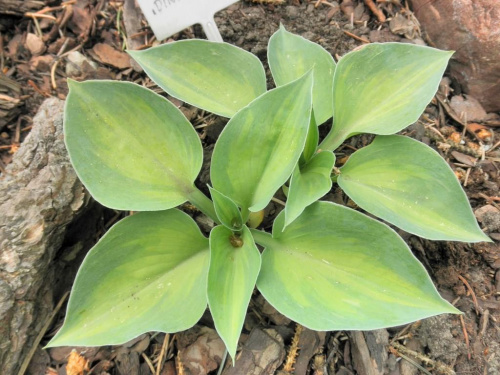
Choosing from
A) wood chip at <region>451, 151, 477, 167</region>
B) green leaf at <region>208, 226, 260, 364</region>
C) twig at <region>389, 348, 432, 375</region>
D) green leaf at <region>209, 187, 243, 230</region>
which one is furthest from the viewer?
wood chip at <region>451, 151, 477, 167</region>

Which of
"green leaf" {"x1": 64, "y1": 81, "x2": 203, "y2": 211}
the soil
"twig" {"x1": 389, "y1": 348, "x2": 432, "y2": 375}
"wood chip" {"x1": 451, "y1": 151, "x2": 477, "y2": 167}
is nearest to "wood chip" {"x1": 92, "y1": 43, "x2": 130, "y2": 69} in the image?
the soil

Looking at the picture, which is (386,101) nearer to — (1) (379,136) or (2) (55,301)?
(1) (379,136)

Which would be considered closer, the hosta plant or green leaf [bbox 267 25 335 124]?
the hosta plant

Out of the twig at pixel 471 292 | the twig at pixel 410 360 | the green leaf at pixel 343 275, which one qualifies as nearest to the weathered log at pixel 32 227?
the green leaf at pixel 343 275

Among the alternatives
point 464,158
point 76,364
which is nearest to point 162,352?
point 76,364

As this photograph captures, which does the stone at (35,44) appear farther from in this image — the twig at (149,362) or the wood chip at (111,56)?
the twig at (149,362)

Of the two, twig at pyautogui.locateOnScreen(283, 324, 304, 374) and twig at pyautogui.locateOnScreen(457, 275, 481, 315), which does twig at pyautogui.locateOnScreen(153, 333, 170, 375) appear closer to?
twig at pyautogui.locateOnScreen(283, 324, 304, 374)

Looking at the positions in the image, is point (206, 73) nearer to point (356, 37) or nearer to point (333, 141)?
point (333, 141)
